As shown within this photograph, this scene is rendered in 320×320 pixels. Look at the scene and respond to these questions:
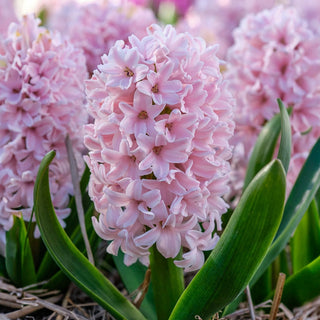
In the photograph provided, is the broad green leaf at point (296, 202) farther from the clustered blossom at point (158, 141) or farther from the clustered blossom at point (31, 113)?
the clustered blossom at point (31, 113)

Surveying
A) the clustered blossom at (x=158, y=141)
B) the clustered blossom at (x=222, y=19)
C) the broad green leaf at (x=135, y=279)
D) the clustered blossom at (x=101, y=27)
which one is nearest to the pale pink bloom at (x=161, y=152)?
the clustered blossom at (x=158, y=141)

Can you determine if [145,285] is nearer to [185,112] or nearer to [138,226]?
[138,226]

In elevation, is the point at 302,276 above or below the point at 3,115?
below

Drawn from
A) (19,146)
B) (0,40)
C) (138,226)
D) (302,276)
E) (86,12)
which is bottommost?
(302,276)

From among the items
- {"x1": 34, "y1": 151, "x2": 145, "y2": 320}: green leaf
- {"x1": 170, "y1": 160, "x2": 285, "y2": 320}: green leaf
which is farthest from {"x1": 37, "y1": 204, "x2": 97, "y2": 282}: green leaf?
{"x1": 170, "y1": 160, "x2": 285, "y2": 320}: green leaf

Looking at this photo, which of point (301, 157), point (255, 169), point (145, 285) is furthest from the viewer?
point (301, 157)

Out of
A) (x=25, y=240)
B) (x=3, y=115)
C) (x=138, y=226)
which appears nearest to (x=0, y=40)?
(x=3, y=115)
